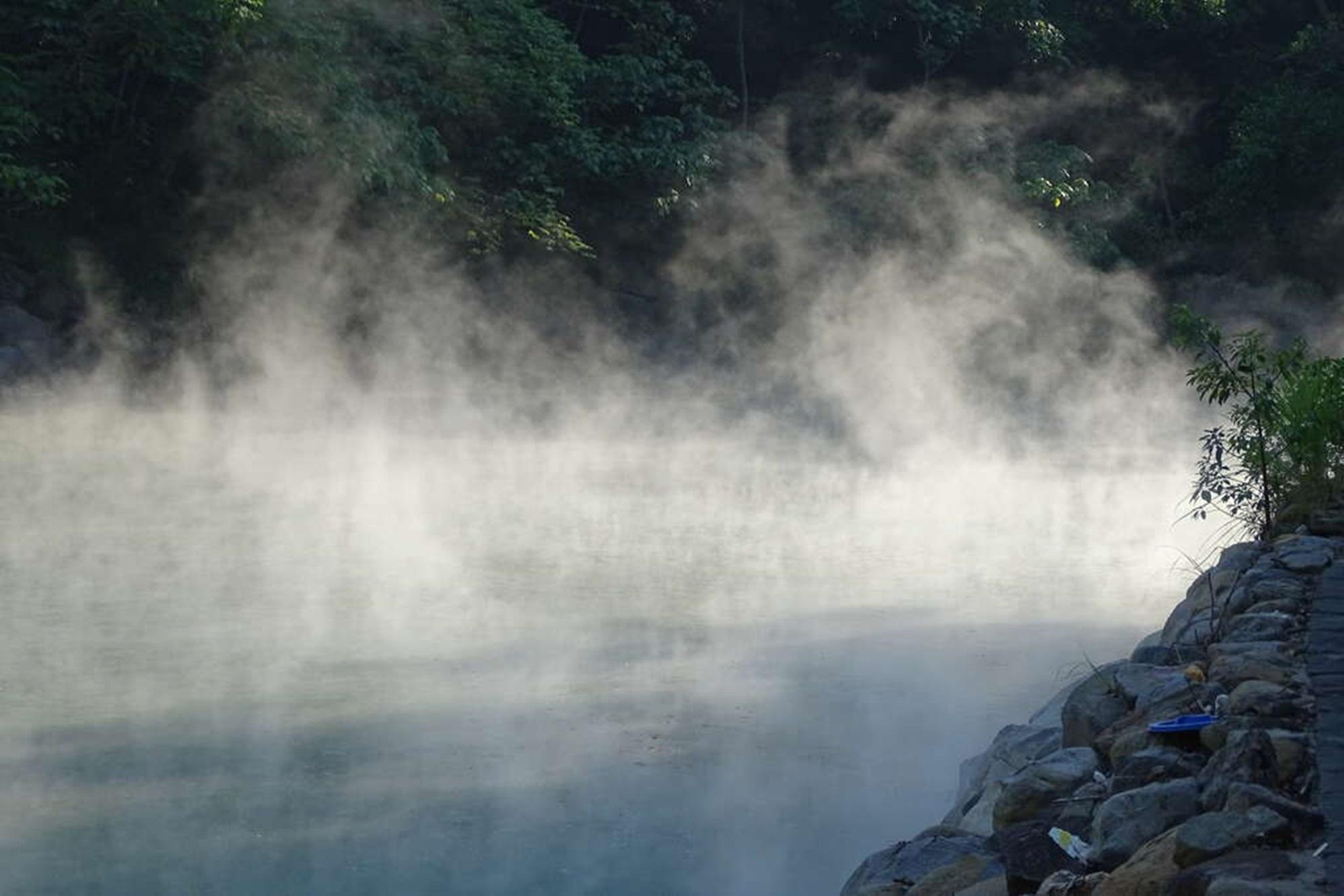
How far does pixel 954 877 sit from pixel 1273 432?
8.78ft

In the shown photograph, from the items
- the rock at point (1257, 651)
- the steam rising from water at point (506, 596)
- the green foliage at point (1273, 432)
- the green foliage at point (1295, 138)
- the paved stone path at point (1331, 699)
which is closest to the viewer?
the paved stone path at point (1331, 699)

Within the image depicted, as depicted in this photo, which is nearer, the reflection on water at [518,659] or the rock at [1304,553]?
the reflection on water at [518,659]

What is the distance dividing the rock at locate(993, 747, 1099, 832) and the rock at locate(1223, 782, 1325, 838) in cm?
77

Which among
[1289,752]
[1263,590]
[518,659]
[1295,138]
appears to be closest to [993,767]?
[1263,590]

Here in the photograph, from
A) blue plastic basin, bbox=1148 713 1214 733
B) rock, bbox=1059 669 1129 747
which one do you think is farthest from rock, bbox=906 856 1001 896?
A: rock, bbox=1059 669 1129 747

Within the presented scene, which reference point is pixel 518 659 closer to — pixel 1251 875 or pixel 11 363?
pixel 1251 875

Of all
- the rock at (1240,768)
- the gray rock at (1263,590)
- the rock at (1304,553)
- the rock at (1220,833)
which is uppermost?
the rock at (1304,553)

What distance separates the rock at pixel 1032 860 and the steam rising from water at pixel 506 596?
0.93 meters

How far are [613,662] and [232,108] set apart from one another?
9.11m

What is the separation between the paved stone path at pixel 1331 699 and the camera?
95.0 inches

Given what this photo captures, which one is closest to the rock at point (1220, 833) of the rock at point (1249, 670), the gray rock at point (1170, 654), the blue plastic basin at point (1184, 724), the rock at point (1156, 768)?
the rock at point (1156, 768)

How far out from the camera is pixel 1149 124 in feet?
57.4

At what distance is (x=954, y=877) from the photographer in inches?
127

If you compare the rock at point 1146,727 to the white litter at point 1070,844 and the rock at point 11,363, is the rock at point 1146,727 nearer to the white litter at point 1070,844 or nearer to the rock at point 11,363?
the white litter at point 1070,844
